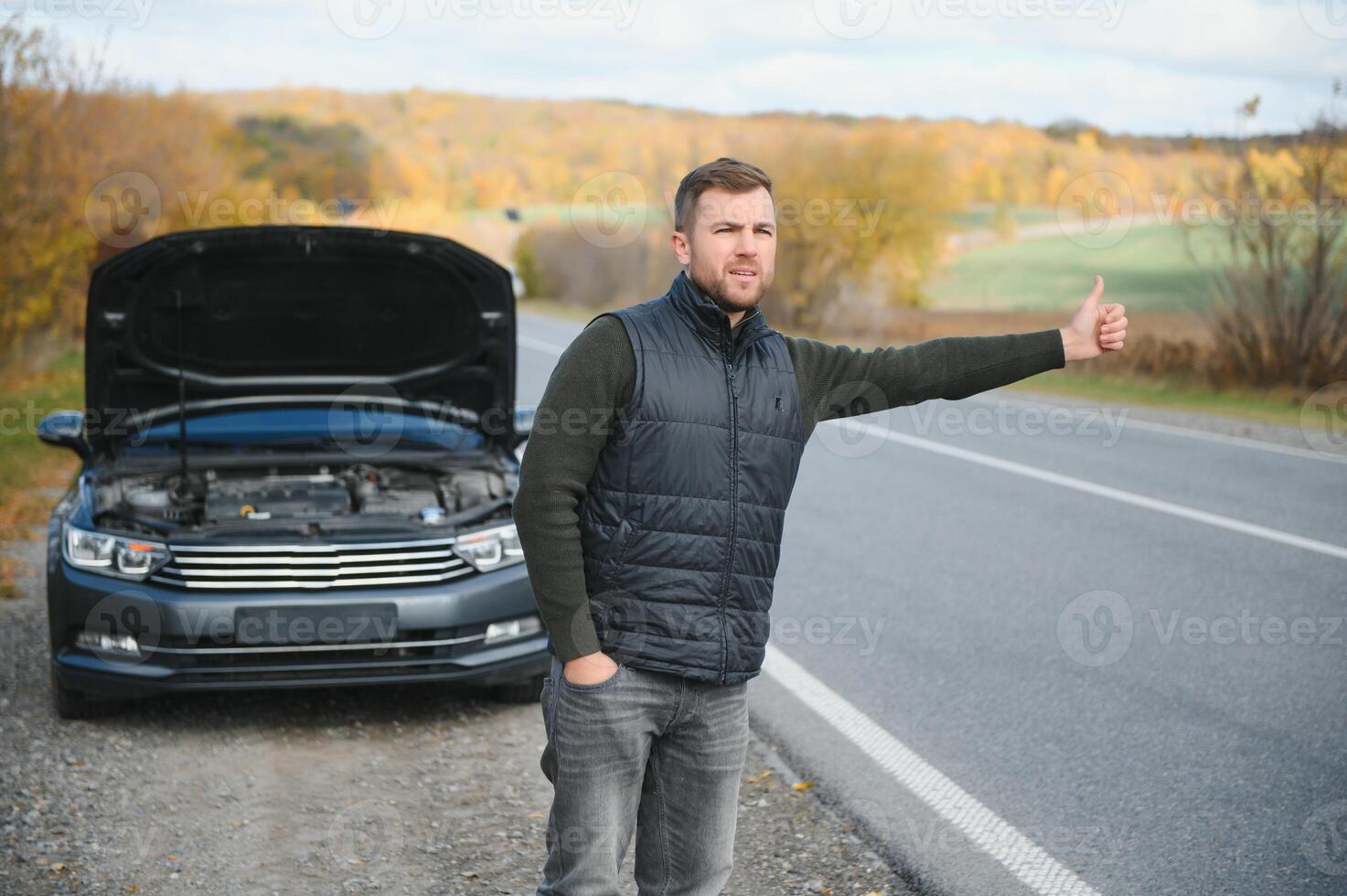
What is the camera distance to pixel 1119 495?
1020 cm

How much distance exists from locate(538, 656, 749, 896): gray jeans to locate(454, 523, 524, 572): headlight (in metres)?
2.42

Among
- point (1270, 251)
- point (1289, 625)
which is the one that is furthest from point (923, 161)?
point (1289, 625)

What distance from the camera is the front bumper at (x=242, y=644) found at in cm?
485
